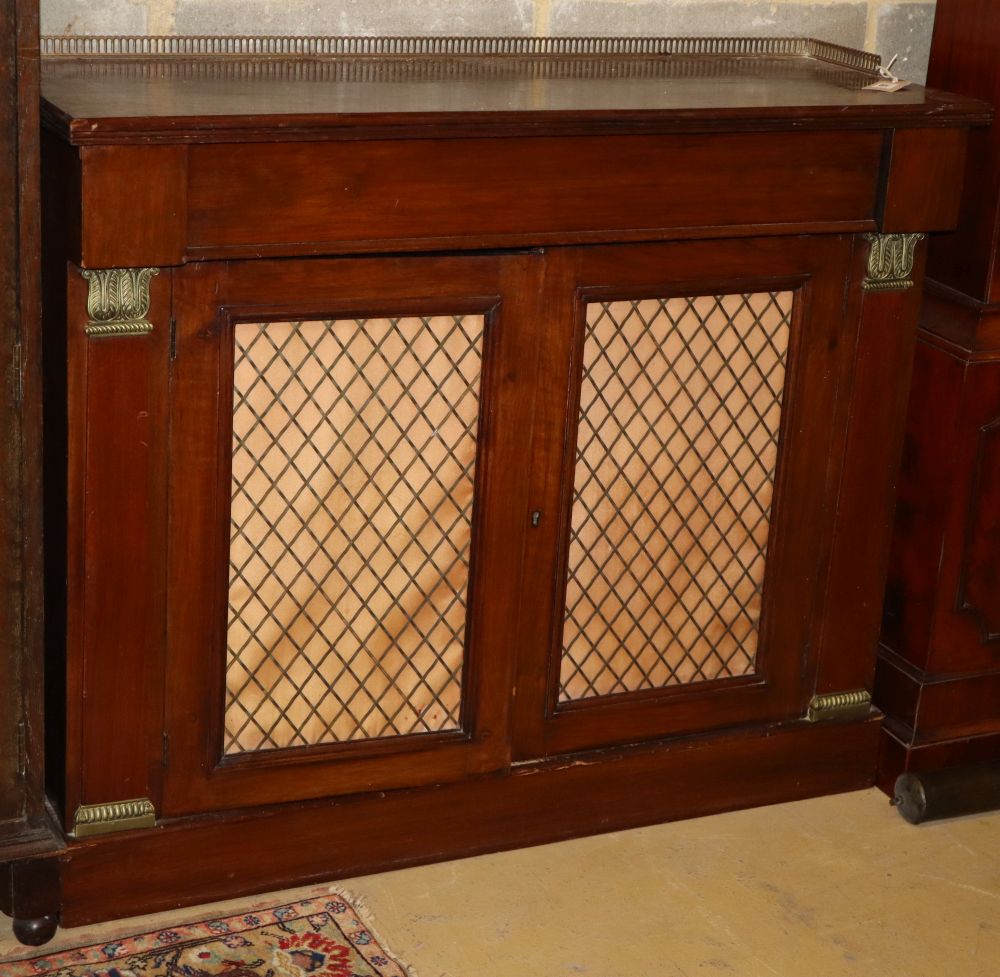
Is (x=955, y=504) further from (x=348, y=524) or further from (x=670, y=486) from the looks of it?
(x=348, y=524)

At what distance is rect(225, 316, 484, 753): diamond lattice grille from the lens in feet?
8.65

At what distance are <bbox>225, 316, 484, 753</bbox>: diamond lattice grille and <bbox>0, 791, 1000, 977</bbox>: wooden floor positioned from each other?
33cm

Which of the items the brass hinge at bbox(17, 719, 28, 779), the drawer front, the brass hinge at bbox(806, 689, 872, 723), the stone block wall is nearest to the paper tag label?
the drawer front

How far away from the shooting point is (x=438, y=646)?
2881 millimetres

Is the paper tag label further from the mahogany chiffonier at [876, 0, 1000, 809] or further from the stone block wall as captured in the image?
the stone block wall

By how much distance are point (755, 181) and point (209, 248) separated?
0.90 m

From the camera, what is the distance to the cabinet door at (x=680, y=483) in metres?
2.82

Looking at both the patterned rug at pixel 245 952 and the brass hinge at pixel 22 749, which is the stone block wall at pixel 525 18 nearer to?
the brass hinge at pixel 22 749

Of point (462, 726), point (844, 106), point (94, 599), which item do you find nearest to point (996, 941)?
point (462, 726)

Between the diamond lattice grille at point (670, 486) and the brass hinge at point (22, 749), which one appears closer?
the brass hinge at point (22, 749)

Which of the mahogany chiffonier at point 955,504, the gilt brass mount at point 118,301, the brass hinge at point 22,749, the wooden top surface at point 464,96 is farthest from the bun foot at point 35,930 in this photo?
the mahogany chiffonier at point 955,504

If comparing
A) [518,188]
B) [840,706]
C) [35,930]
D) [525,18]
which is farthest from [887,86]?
[35,930]

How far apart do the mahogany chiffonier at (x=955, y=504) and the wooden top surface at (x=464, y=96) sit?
0.20 metres

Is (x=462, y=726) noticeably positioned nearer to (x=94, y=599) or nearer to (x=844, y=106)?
(x=94, y=599)
